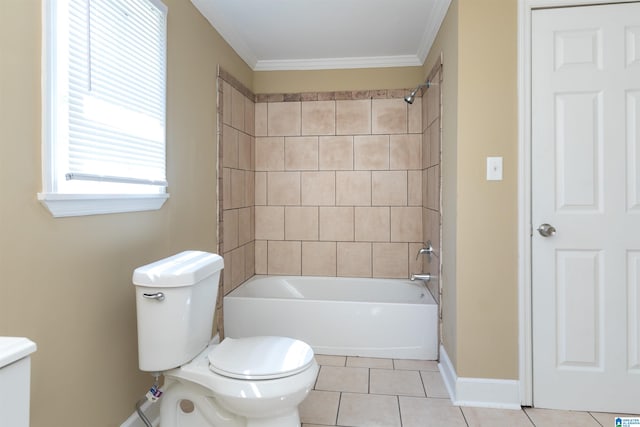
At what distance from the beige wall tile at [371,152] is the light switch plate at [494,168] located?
1.32 m

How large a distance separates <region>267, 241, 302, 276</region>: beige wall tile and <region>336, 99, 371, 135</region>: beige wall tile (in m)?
1.09

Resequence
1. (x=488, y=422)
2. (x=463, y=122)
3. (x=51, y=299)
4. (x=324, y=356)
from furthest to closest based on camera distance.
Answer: (x=324, y=356)
(x=463, y=122)
(x=488, y=422)
(x=51, y=299)

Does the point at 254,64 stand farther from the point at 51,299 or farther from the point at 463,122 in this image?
the point at 51,299

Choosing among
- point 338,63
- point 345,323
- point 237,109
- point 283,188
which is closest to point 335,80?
point 338,63

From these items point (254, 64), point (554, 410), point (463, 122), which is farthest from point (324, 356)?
point (254, 64)

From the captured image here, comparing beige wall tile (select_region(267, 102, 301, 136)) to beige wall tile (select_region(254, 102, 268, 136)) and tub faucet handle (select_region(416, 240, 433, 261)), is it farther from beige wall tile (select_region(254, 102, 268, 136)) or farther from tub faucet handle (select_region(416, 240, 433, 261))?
tub faucet handle (select_region(416, 240, 433, 261))

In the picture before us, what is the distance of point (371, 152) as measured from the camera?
3.39m

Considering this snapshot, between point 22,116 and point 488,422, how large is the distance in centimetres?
232

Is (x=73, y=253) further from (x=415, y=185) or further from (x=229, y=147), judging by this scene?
(x=415, y=185)

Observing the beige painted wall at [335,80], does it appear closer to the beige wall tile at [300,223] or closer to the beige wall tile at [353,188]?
the beige wall tile at [353,188]

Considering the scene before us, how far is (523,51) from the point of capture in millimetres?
2066

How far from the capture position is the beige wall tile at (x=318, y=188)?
3.45 metres

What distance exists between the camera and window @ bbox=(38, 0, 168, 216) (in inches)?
51.9

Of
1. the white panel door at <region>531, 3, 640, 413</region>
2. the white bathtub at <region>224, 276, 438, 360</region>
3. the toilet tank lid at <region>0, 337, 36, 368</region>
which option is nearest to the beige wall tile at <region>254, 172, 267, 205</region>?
the white bathtub at <region>224, 276, 438, 360</region>
